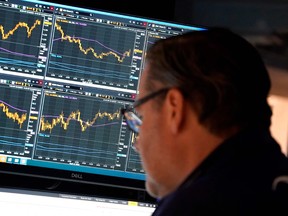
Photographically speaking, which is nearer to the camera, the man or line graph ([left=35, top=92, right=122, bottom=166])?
the man

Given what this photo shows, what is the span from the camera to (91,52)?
1988 mm

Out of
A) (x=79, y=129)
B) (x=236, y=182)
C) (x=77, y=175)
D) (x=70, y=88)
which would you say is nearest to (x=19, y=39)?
(x=70, y=88)

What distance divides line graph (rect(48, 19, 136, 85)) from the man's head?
0.62m

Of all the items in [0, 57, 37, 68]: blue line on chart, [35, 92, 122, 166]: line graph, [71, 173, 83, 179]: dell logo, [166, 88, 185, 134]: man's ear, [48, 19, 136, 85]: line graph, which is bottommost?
[71, 173, 83, 179]: dell logo

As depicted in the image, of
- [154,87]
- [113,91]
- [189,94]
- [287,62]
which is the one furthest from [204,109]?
[287,62]

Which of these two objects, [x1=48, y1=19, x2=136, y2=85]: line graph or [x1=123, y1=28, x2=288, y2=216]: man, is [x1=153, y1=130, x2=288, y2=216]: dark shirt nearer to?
[x1=123, y1=28, x2=288, y2=216]: man

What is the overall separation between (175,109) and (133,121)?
31cm

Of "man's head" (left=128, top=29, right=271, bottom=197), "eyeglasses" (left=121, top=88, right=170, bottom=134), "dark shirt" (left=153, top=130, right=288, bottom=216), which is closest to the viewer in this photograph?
"dark shirt" (left=153, top=130, right=288, bottom=216)

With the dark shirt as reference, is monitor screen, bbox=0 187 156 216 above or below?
below

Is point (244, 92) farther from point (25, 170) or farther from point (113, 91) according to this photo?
point (25, 170)

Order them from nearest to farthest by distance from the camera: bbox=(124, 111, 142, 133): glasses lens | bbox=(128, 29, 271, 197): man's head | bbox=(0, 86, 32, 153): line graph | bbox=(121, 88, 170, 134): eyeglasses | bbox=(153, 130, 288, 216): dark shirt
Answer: bbox=(153, 130, 288, 216): dark shirt → bbox=(128, 29, 271, 197): man's head → bbox=(121, 88, 170, 134): eyeglasses → bbox=(124, 111, 142, 133): glasses lens → bbox=(0, 86, 32, 153): line graph

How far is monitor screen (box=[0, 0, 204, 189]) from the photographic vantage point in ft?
6.36

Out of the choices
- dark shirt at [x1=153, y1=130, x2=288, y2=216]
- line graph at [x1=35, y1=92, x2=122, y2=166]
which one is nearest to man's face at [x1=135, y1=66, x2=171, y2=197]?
dark shirt at [x1=153, y1=130, x2=288, y2=216]

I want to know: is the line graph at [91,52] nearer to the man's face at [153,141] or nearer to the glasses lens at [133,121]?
the glasses lens at [133,121]
